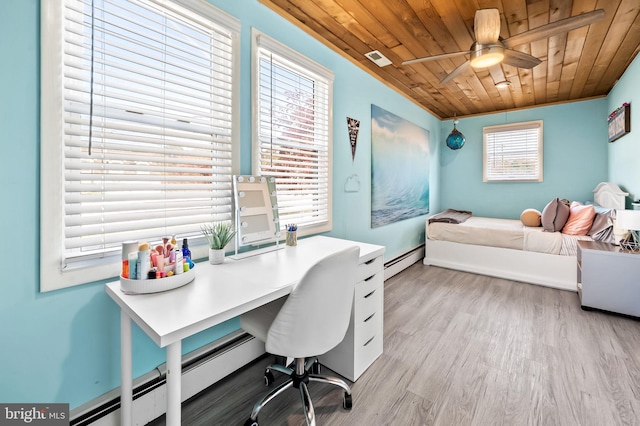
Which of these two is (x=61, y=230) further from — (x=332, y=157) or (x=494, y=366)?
(x=494, y=366)

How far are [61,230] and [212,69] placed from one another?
1137mm

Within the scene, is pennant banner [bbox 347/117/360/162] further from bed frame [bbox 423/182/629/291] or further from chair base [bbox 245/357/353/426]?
bed frame [bbox 423/182/629/291]

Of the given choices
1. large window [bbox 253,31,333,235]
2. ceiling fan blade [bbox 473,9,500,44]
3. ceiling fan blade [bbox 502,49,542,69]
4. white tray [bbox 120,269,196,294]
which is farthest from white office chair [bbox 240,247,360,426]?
ceiling fan blade [bbox 502,49,542,69]

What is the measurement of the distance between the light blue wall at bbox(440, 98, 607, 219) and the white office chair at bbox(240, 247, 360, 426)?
449 centimetres

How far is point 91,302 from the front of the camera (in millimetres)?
1240

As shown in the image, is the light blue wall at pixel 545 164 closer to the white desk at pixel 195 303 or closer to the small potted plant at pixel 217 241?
the white desk at pixel 195 303

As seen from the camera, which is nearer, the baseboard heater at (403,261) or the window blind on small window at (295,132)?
the window blind on small window at (295,132)

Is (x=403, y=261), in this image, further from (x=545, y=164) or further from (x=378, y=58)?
(x=545, y=164)

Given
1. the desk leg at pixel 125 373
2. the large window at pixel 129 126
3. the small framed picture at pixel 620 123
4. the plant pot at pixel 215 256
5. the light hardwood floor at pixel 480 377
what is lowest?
the light hardwood floor at pixel 480 377

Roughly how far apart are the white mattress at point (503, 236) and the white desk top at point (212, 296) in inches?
109

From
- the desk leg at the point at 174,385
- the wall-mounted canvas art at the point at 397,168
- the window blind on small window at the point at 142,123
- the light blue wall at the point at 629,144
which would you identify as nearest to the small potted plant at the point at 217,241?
the window blind on small window at the point at 142,123

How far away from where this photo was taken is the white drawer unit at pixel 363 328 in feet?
5.61

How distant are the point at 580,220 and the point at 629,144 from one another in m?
0.91

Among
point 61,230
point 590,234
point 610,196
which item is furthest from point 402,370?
point 610,196
